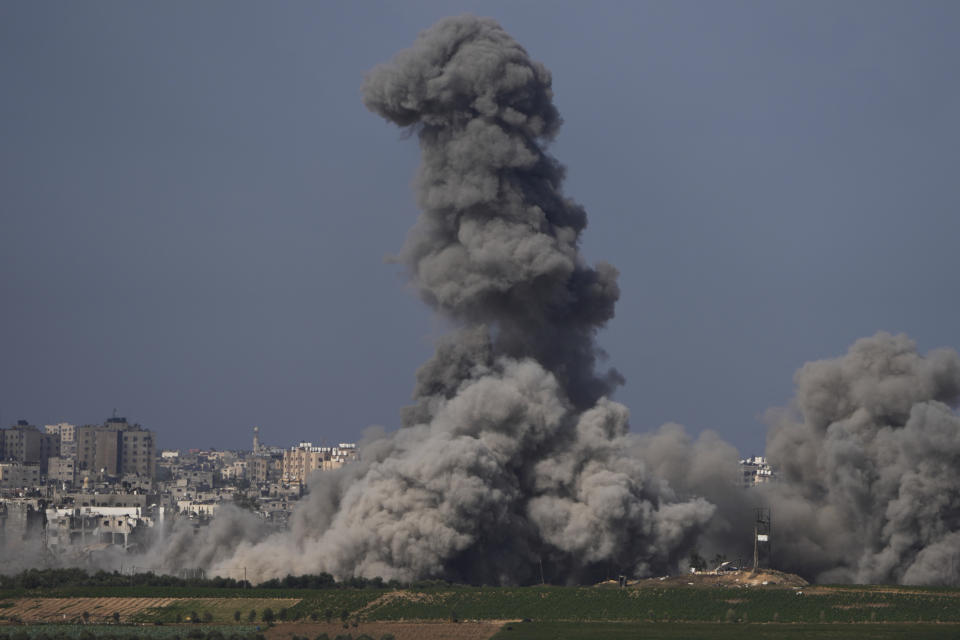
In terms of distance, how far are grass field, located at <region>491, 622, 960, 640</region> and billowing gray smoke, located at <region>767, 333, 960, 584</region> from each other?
47.4 feet

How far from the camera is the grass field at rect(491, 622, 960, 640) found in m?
54.1

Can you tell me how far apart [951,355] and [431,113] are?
27632 mm

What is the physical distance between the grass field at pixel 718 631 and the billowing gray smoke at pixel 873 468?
14.4 meters

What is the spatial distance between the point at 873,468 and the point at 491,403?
18275mm

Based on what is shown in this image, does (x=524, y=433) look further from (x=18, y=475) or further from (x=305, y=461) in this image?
(x=305, y=461)

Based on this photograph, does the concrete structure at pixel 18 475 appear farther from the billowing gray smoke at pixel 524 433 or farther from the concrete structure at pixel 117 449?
the billowing gray smoke at pixel 524 433

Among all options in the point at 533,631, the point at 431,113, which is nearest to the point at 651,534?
the point at 533,631

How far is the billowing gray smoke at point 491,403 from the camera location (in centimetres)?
6950

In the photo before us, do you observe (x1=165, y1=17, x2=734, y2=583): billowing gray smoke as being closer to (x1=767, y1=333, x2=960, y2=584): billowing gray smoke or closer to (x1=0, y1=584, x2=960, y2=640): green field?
(x1=0, y1=584, x2=960, y2=640): green field

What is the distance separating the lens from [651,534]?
237ft

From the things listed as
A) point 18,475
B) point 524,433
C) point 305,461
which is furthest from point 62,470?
point 524,433

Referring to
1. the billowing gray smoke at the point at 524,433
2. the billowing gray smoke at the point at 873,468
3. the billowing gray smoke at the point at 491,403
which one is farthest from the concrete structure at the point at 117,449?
the billowing gray smoke at the point at 873,468

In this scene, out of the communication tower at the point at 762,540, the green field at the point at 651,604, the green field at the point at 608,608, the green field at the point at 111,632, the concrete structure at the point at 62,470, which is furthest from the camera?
the concrete structure at the point at 62,470

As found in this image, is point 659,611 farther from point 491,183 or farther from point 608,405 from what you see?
point 491,183
